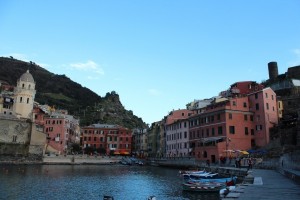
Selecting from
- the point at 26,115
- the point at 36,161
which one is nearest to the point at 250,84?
the point at 36,161

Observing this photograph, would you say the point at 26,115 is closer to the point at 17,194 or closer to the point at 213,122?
the point at 213,122

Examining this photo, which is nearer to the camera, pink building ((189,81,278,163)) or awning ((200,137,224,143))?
pink building ((189,81,278,163))

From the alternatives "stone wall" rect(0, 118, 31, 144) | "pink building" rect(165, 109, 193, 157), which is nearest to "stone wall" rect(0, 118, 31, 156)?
"stone wall" rect(0, 118, 31, 144)

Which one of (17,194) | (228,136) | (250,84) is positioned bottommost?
(17,194)

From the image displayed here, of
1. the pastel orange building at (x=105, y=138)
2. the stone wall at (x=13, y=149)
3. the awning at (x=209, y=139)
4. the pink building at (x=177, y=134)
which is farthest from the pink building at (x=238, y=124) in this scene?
the pastel orange building at (x=105, y=138)

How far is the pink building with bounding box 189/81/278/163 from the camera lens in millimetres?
60688

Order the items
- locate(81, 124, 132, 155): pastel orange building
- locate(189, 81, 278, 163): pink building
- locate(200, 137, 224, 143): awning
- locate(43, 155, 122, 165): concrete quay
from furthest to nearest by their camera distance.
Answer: locate(81, 124, 132, 155): pastel orange building → locate(43, 155, 122, 165): concrete quay → locate(200, 137, 224, 143): awning → locate(189, 81, 278, 163): pink building

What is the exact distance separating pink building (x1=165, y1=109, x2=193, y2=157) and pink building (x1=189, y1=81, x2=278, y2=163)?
1143 centimetres

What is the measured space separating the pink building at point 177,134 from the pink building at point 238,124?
1143 cm

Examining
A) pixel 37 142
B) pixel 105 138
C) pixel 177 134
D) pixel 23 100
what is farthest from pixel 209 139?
pixel 23 100

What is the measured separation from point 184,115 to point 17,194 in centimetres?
6696

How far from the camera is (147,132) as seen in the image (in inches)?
4838

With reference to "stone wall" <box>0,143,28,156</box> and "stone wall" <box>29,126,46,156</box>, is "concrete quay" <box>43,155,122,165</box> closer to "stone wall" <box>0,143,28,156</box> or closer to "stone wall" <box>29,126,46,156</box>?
"stone wall" <box>29,126,46,156</box>

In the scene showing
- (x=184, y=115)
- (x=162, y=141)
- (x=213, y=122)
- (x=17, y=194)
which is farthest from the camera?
(x=162, y=141)
